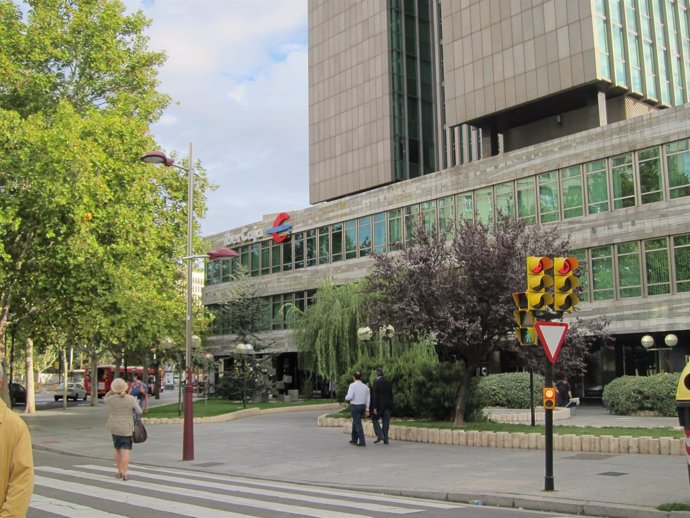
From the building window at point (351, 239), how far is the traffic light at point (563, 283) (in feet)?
126

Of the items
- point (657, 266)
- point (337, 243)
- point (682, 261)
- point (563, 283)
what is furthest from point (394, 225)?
point (563, 283)

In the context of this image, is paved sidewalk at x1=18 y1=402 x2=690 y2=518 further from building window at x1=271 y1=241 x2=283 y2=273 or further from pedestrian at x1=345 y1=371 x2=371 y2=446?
building window at x1=271 y1=241 x2=283 y2=273

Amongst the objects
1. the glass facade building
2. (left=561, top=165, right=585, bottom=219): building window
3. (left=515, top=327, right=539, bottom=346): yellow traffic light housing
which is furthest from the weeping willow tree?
(left=515, top=327, right=539, bottom=346): yellow traffic light housing

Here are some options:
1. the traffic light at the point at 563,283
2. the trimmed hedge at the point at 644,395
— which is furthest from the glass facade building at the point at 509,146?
the traffic light at the point at 563,283

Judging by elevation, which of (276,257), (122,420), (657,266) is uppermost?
(276,257)

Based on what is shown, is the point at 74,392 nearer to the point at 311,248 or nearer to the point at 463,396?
the point at 311,248

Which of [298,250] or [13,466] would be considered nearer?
[13,466]

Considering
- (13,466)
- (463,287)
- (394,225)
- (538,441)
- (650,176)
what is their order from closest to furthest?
(13,466), (538,441), (463,287), (650,176), (394,225)

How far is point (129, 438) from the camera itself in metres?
13.0

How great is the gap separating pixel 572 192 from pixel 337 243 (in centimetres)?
1864

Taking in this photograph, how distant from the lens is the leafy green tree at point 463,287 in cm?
1898

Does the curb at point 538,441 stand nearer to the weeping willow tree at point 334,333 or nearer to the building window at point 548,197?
the weeping willow tree at point 334,333

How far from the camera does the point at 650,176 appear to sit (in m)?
34.2

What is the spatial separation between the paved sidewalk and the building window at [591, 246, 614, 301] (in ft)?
43.1
